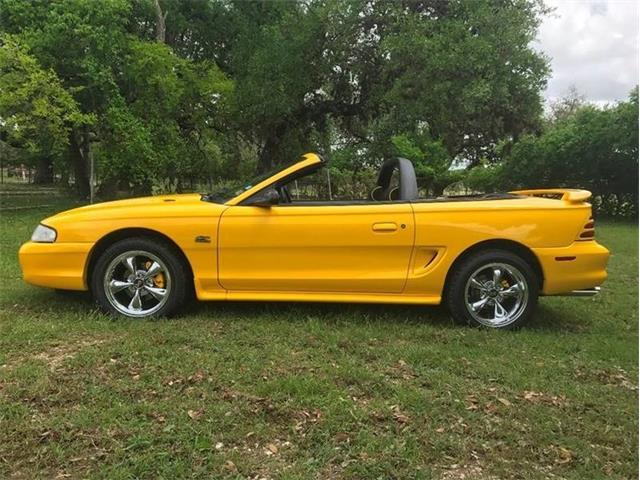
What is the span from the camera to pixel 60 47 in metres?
15.3

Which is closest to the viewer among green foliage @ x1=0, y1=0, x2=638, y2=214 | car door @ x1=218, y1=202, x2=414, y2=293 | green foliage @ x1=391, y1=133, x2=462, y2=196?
car door @ x1=218, y1=202, x2=414, y2=293

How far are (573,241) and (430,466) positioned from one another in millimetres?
2714

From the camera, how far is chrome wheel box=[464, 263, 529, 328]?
15.3 ft

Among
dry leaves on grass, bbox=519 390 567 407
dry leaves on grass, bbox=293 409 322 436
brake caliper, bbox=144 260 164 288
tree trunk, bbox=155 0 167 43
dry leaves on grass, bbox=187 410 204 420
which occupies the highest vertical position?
tree trunk, bbox=155 0 167 43

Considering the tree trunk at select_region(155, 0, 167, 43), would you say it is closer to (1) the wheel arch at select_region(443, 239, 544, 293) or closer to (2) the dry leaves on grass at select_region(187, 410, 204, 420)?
(1) the wheel arch at select_region(443, 239, 544, 293)

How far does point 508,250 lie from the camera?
15.5 feet

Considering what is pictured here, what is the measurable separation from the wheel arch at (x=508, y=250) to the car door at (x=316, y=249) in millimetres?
412

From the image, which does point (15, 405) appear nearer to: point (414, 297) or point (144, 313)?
point (144, 313)

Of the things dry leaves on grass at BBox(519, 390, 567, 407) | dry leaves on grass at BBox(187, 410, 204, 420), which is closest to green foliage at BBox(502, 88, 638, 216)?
dry leaves on grass at BBox(519, 390, 567, 407)

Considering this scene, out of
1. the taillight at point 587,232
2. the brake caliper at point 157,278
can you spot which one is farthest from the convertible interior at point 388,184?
the taillight at point 587,232

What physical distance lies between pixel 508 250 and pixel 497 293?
0.36 m

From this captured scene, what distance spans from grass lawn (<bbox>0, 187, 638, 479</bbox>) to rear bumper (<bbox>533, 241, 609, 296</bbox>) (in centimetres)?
39

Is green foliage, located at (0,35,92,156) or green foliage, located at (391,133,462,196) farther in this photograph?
green foliage, located at (391,133,462,196)

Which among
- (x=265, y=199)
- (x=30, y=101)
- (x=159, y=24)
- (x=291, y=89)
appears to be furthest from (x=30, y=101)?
(x=265, y=199)
